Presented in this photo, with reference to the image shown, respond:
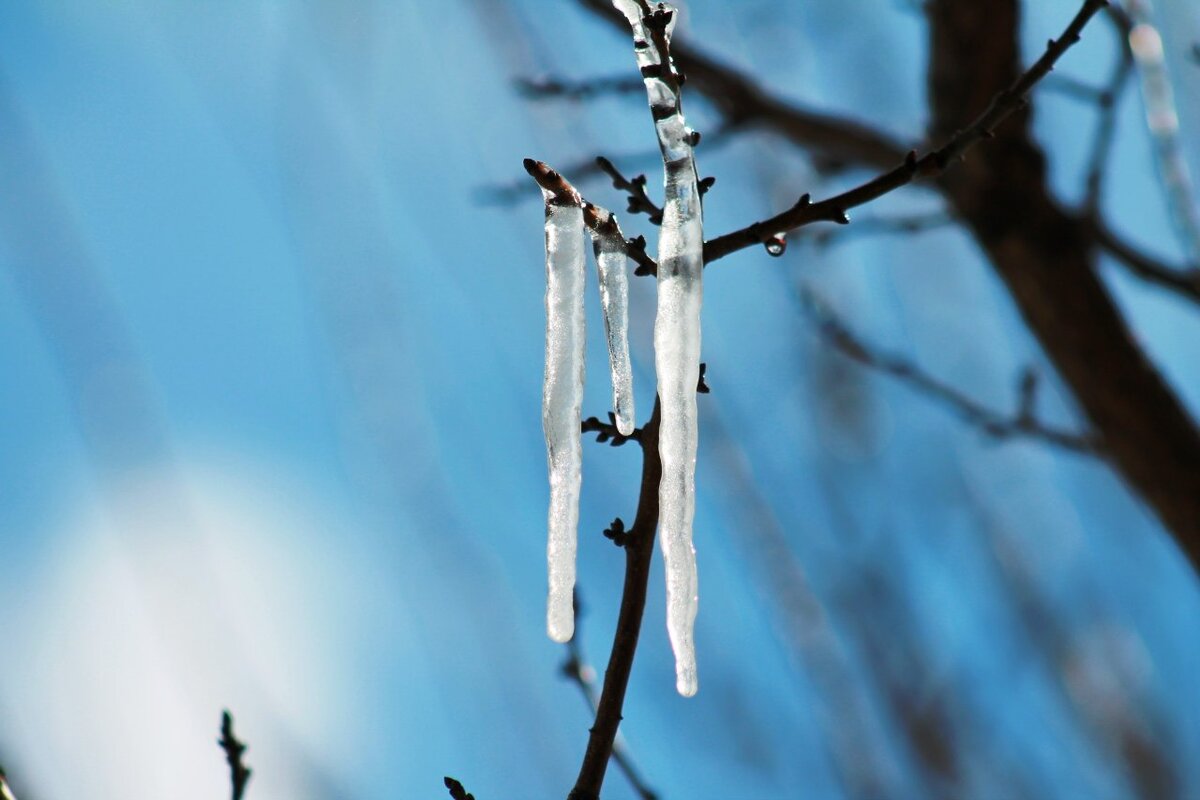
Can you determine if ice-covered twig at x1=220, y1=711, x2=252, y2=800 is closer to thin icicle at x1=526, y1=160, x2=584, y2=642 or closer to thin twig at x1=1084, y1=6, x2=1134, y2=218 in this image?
thin icicle at x1=526, y1=160, x2=584, y2=642

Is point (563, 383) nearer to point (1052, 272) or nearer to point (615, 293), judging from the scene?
point (615, 293)

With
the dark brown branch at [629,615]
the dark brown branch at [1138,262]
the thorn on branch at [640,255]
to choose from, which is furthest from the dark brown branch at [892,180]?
the dark brown branch at [1138,262]

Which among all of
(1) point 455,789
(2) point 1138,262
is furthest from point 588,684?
(2) point 1138,262

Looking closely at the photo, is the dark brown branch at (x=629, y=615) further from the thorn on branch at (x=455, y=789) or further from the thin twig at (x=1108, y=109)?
the thin twig at (x=1108, y=109)

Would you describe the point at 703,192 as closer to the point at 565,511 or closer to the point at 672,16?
the point at 672,16

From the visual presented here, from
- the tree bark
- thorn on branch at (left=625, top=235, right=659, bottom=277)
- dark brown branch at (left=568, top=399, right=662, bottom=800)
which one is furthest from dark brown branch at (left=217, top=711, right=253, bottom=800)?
the tree bark

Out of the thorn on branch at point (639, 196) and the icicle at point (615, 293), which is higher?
the thorn on branch at point (639, 196)
